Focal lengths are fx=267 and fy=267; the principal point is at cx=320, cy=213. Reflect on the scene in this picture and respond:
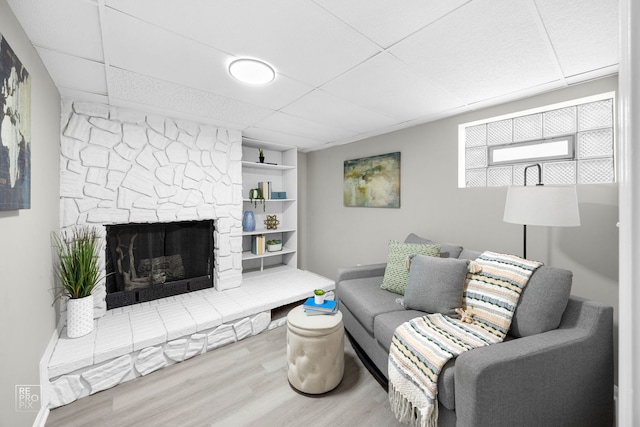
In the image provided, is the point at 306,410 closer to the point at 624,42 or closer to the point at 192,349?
the point at 192,349

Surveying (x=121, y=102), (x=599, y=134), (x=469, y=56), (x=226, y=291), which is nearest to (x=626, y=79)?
(x=469, y=56)

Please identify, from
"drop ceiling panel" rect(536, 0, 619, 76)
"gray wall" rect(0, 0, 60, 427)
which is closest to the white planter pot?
"gray wall" rect(0, 0, 60, 427)

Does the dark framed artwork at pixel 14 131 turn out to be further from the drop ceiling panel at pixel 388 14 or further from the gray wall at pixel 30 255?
the drop ceiling panel at pixel 388 14

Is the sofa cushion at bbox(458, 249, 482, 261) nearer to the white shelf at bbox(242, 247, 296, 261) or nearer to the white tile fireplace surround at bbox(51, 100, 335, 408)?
the white tile fireplace surround at bbox(51, 100, 335, 408)

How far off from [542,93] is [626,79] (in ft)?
7.70

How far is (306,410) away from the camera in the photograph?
5.84 feet

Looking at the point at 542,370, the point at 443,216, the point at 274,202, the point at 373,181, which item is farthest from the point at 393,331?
the point at 274,202

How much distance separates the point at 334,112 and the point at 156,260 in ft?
8.18

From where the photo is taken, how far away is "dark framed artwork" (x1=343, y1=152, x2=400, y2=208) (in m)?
3.30

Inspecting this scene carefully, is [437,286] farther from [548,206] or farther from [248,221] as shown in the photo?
[248,221]

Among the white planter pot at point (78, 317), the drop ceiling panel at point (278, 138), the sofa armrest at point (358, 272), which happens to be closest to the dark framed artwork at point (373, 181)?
the drop ceiling panel at point (278, 138)

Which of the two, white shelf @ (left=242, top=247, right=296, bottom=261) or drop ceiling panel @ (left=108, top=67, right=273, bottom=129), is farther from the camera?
white shelf @ (left=242, top=247, right=296, bottom=261)

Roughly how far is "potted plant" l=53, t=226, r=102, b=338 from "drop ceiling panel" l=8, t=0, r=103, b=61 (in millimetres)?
1413

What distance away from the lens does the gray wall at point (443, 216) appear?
195cm
